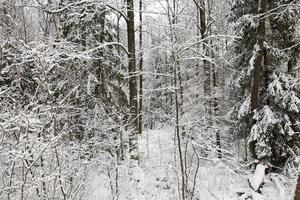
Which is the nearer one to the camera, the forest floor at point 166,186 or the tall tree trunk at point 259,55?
the forest floor at point 166,186

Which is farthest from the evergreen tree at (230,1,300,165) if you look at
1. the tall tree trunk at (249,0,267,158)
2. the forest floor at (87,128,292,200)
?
the forest floor at (87,128,292,200)

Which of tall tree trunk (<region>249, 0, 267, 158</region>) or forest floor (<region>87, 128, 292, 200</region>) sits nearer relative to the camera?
forest floor (<region>87, 128, 292, 200</region>)

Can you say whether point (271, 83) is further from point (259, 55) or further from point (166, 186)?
point (166, 186)

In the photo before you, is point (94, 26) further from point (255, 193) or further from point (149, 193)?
point (255, 193)

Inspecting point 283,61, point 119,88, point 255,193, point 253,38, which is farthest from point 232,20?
point 255,193

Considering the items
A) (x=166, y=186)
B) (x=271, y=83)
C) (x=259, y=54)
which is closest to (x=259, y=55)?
(x=259, y=54)

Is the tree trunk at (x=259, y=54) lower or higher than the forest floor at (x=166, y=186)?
higher

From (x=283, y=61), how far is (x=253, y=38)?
4.10ft

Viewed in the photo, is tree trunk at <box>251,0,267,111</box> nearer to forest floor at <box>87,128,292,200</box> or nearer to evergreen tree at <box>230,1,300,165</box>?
evergreen tree at <box>230,1,300,165</box>

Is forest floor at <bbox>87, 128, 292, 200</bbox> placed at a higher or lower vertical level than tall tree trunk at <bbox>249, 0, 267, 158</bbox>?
lower

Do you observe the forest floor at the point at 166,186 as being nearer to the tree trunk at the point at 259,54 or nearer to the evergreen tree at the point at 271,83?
the evergreen tree at the point at 271,83

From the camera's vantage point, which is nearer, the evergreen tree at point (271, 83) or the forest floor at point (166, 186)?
the forest floor at point (166, 186)

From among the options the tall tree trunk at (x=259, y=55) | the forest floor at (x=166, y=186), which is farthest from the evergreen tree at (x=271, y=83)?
the forest floor at (x=166, y=186)

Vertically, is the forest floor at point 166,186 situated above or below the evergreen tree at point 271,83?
below
